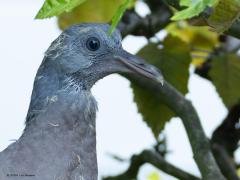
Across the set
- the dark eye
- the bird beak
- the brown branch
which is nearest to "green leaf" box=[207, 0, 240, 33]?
the bird beak

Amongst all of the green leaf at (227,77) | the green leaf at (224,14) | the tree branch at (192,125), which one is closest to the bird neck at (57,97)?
the tree branch at (192,125)

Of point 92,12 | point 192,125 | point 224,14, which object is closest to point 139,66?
point 192,125

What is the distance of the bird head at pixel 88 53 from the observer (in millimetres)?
2148

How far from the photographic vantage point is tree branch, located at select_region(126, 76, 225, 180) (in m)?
2.20

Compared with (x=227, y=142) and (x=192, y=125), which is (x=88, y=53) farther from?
(x=227, y=142)

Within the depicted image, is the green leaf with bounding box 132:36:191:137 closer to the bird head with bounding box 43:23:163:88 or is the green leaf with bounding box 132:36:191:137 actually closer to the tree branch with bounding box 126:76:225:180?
the tree branch with bounding box 126:76:225:180

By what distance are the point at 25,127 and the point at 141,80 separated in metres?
0.51

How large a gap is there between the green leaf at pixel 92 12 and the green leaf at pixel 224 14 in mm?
1054

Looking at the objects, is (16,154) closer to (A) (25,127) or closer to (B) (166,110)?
(A) (25,127)

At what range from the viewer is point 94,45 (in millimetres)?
2197

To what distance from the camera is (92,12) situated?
96.6 inches

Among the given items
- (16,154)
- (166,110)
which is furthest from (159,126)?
(16,154)

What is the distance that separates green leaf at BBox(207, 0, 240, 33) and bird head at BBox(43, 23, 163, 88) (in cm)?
82

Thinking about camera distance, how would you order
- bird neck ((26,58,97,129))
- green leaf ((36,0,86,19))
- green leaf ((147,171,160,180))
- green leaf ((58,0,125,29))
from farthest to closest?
green leaf ((147,171,160,180)) → green leaf ((58,0,125,29)) → bird neck ((26,58,97,129)) → green leaf ((36,0,86,19))
